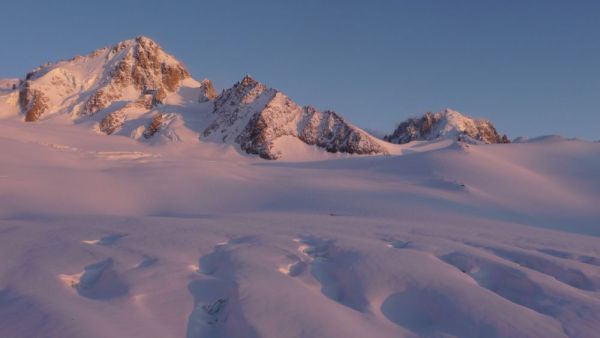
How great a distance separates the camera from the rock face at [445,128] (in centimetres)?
5319

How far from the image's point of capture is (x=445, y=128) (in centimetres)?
5359

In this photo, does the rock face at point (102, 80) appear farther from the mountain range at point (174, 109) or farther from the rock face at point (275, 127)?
the rock face at point (275, 127)

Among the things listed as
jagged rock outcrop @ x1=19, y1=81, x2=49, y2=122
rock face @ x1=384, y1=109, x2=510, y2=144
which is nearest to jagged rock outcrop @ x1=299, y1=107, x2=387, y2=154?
rock face @ x1=384, y1=109, x2=510, y2=144

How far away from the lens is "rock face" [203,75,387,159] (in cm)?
3189

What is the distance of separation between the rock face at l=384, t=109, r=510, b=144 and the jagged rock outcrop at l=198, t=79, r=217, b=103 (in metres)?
23.2

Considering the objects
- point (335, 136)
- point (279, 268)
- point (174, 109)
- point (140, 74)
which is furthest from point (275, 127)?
point (279, 268)

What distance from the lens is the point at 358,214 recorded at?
12305 mm

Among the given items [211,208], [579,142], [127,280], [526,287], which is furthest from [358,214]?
[579,142]

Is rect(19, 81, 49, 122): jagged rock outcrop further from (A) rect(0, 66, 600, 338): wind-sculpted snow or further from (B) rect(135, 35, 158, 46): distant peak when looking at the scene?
(A) rect(0, 66, 600, 338): wind-sculpted snow

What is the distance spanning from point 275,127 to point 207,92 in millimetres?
13738

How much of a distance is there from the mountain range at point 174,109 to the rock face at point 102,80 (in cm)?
8

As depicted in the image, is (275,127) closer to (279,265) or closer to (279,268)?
(279,265)

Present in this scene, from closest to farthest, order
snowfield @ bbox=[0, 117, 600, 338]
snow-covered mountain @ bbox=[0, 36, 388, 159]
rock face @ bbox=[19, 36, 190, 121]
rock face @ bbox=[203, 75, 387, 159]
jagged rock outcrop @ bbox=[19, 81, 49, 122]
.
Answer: snowfield @ bbox=[0, 117, 600, 338], rock face @ bbox=[203, 75, 387, 159], snow-covered mountain @ bbox=[0, 36, 388, 159], jagged rock outcrop @ bbox=[19, 81, 49, 122], rock face @ bbox=[19, 36, 190, 121]

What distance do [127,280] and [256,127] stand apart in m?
27.5
